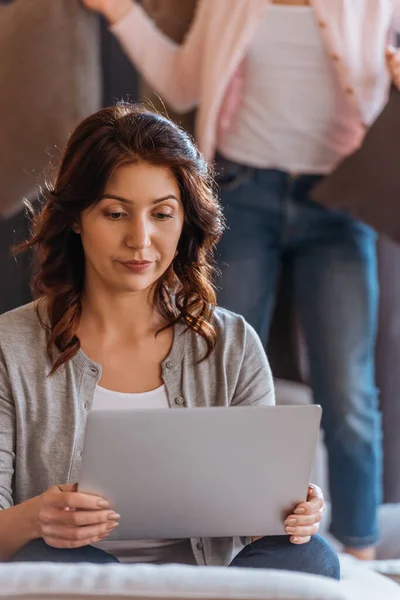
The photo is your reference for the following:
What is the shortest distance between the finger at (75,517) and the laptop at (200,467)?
0.06ft

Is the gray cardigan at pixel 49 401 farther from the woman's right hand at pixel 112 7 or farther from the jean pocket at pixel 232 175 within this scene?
the woman's right hand at pixel 112 7

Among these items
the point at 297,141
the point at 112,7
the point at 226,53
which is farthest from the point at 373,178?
the point at 112,7

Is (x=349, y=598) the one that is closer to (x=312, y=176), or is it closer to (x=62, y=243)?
(x=62, y=243)

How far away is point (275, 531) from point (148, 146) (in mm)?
514

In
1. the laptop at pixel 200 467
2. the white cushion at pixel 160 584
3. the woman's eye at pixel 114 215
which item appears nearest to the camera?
the white cushion at pixel 160 584

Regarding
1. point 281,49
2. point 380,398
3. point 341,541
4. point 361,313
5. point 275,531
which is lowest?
point 341,541

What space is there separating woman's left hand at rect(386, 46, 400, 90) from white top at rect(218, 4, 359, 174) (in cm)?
11

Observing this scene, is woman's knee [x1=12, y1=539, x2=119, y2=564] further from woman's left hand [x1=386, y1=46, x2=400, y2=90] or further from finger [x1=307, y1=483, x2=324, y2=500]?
woman's left hand [x1=386, y1=46, x2=400, y2=90]

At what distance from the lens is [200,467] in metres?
1.04

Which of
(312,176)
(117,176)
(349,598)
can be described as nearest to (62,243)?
(117,176)

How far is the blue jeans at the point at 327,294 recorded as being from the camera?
1888 mm

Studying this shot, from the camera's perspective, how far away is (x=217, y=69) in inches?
72.5

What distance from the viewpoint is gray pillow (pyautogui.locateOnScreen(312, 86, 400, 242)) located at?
1.88m

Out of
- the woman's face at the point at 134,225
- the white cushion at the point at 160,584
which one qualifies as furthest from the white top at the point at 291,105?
the white cushion at the point at 160,584
